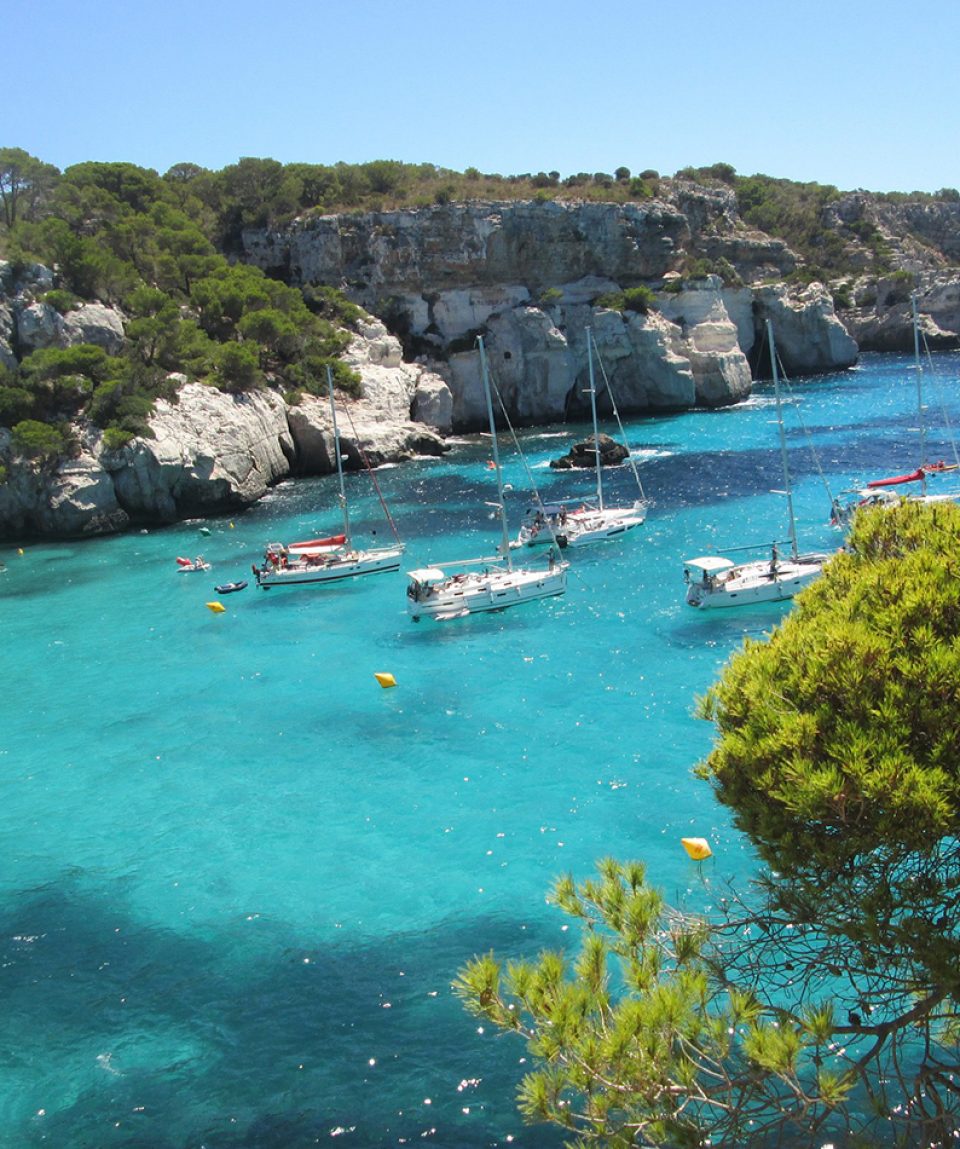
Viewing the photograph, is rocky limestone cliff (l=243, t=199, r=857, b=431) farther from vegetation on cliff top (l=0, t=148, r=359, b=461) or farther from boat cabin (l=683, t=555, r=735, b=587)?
boat cabin (l=683, t=555, r=735, b=587)

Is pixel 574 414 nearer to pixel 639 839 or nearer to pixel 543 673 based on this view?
pixel 543 673

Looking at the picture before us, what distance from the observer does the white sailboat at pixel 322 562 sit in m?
38.5

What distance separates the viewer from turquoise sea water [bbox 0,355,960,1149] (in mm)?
12781

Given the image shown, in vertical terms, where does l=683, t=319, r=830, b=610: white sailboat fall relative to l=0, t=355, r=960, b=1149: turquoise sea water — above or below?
above

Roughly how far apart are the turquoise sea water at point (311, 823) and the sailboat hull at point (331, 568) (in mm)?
540

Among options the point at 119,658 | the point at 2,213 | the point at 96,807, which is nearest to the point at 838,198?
the point at 2,213

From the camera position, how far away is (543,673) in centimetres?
2744

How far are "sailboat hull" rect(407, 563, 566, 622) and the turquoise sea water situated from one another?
27.9 inches

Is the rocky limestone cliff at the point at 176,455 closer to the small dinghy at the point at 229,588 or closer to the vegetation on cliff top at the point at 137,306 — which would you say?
the vegetation on cliff top at the point at 137,306

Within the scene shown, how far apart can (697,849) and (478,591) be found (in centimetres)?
1782

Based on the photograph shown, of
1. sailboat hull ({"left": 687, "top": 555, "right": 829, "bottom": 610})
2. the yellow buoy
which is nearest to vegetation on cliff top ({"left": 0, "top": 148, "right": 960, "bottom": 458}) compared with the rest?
sailboat hull ({"left": 687, "top": 555, "right": 829, "bottom": 610})

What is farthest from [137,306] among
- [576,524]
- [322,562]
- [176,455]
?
[576,524]

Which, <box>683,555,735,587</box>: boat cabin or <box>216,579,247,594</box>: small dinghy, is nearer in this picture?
<box>683,555,735,587</box>: boat cabin

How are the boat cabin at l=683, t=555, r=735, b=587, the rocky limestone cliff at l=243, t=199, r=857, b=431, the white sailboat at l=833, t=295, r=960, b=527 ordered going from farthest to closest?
the rocky limestone cliff at l=243, t=199, r=857, b=431 < the white sailboat at l=833, t=295, r=960, b=527 < the boat cabin at l=683, t=555, r=735, b=587
